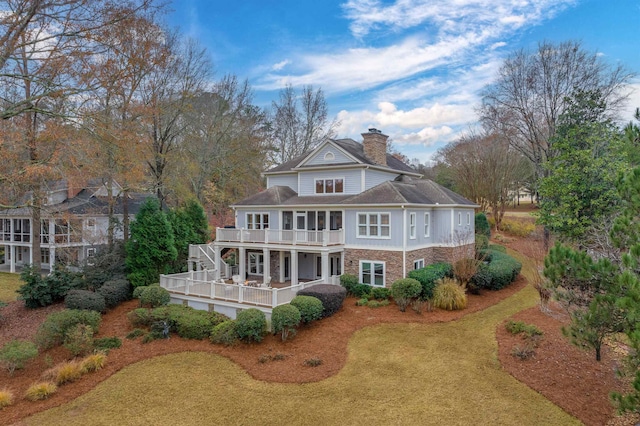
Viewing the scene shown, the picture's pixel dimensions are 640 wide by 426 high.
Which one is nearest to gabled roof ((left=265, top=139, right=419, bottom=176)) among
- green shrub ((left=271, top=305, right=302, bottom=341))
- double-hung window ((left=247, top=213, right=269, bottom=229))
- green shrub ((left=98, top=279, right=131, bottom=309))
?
double-hung window ((left=247, top=213, right=269, bottom=229))

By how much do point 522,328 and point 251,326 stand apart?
32.4 feet

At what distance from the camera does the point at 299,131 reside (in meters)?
38.9

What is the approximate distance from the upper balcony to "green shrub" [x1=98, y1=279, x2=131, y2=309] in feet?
17.6

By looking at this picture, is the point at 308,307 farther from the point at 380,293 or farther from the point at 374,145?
the point at 374,145

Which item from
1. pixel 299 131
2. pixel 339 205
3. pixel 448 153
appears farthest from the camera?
pixel 448 153

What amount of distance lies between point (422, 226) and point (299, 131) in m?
23.1

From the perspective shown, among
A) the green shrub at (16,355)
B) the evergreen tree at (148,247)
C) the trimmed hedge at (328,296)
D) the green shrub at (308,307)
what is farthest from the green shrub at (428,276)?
the green shrub at (16,355)

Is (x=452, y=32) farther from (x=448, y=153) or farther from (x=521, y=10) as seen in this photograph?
(x=448, y=153)

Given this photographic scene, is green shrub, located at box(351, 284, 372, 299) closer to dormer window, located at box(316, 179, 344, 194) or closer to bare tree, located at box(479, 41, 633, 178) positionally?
dormer window, located at box(316, 179, 344, 194)

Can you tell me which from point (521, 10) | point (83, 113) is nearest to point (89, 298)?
point (83, 113)

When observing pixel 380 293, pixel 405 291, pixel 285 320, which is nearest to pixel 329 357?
pixel 285 320

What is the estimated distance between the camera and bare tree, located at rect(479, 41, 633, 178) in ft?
76.7

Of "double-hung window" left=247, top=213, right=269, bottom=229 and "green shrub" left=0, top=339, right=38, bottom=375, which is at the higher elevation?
"double-hung window" left=247, top=213, right=269, bottom=229

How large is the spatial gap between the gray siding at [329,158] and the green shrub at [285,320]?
32.7ft
